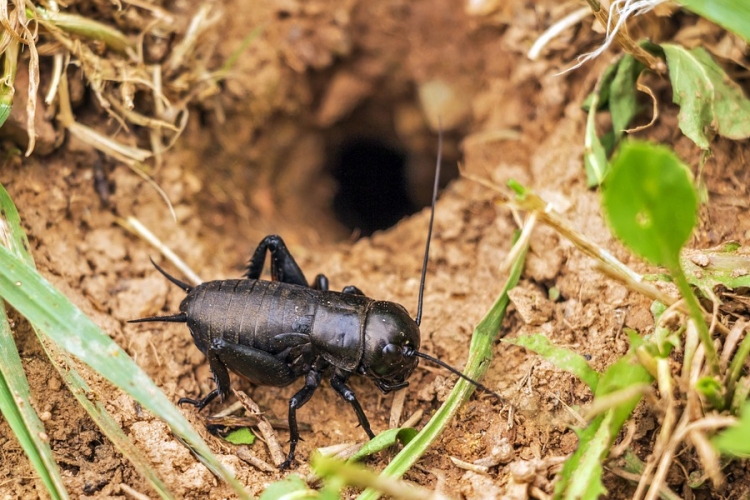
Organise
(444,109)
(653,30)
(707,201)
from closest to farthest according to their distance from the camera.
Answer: (707,201)
(653,30)
(444,109)

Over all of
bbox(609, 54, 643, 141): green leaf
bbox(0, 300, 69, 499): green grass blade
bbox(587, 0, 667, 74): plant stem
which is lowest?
bbox(0, 300, 69, 499): green grass blade

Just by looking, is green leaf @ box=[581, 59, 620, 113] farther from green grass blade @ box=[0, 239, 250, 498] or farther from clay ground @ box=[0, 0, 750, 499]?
green grass blade @ box=[0, 239, 250, 498]

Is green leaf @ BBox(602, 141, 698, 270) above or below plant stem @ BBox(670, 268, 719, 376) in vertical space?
above

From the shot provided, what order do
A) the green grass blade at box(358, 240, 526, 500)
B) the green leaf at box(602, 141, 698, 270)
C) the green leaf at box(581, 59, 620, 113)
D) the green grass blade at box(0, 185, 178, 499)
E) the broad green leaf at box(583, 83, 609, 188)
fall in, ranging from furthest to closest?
A: 1. the green leaf at box(581, 59, 620, 113)
2. the broad green leaf at box(583, 83, 609, 188)
3. the green grass blade at box(358, 240, 526, 500)
4. the green grass blade at box(0, 185, 178, 499)
5. the green leaf at box(602, 141, 698, 270)

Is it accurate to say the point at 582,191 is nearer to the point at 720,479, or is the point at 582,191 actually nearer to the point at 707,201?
the point at 707,201

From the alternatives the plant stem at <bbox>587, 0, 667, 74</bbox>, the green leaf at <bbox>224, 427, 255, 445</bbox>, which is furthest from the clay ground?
the plant stem at <bbox>587, 0, 667, 74</bbox>

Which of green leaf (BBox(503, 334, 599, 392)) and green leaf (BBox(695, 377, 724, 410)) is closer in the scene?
green leaf (BBox(695, 377, 724, 410))

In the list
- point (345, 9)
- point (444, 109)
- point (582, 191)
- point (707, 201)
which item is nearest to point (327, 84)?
point (345, 9)
